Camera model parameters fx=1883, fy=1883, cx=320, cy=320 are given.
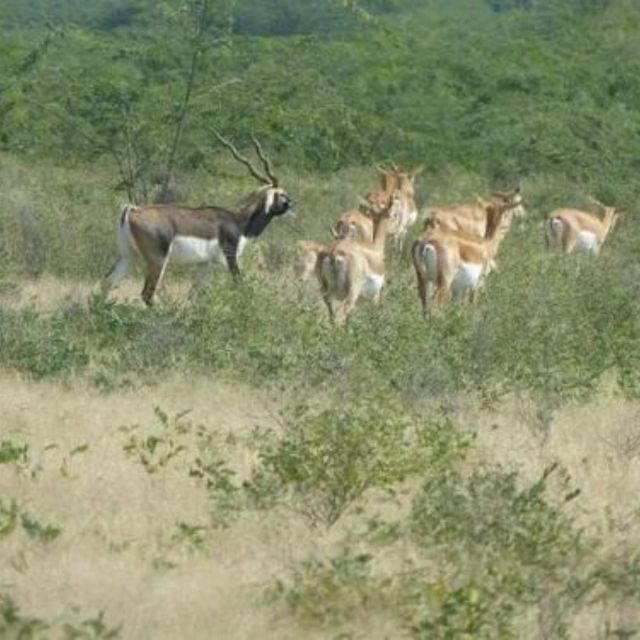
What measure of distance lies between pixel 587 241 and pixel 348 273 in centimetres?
591

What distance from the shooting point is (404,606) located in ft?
21.2

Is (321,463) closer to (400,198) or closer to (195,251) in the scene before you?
(195,251)

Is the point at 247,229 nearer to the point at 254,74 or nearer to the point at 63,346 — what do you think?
the point at 63,346

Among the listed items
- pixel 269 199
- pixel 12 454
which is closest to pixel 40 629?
pixel 12 454

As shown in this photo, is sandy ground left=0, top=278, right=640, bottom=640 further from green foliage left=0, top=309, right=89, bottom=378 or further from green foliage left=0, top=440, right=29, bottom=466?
green foliage left=0, top=309, right=89, bottom=378

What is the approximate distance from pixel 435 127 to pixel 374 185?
6.41 metres

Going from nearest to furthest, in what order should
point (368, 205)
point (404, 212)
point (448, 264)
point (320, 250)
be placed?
point (448, 264) → point (320, 250) → point (368, 205) → point (404, 212)

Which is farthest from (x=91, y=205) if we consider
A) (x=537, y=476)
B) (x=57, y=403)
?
(x=537, y=476)

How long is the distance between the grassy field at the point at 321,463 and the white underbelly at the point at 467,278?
60 cm

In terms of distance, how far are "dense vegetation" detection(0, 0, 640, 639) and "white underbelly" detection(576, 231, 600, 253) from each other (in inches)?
22.2

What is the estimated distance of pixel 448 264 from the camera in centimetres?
1455

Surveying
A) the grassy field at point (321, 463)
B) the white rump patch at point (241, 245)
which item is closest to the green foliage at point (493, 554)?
the grassy field at point (321, 463)

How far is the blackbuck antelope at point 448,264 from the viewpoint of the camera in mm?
14516

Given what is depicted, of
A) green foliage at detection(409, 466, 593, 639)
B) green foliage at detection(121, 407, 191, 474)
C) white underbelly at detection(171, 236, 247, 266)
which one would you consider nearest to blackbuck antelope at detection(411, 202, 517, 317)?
white underbelly at detection(171, 236, 247, 266)
